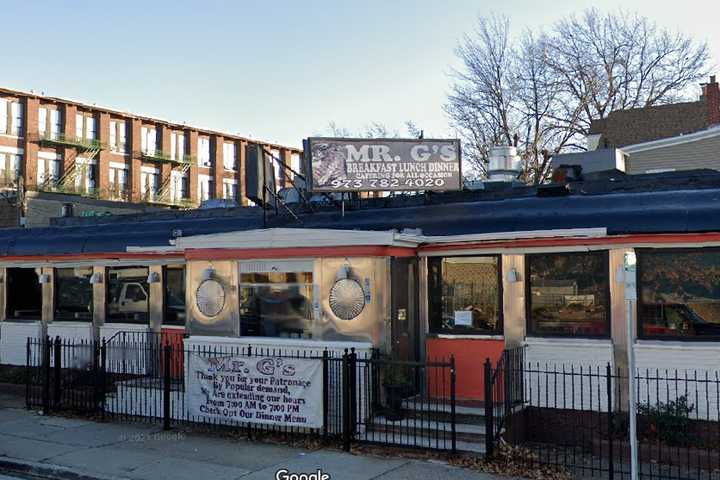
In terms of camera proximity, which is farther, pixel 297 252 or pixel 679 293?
pixel 297 252

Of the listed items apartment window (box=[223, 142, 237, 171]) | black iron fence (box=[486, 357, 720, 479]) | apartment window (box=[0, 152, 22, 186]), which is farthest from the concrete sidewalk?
apartment window (box=[223, 142, 237, 171])

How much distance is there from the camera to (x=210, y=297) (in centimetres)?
1253

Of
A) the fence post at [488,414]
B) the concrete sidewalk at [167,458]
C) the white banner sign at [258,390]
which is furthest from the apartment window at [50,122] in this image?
the fence post at [488,414]

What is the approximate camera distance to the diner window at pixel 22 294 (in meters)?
17.0

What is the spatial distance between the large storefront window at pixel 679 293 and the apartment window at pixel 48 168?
162 feet

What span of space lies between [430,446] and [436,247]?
133 inches

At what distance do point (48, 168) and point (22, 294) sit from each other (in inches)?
1536

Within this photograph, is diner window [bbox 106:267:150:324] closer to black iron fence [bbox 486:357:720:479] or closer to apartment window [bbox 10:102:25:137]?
black iron fence [bbox 486:357:720:479]

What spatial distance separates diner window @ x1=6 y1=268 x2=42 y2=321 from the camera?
1698 centimetres

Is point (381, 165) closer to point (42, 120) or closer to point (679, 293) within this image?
point (679, 293)

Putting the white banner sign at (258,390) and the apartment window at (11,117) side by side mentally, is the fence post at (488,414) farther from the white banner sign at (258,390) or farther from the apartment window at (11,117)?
the apartment window at (11,117)

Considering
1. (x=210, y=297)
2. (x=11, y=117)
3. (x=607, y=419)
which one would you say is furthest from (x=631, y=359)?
(x=11, y=117)

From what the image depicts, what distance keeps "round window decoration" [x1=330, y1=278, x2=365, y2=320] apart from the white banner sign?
106cm

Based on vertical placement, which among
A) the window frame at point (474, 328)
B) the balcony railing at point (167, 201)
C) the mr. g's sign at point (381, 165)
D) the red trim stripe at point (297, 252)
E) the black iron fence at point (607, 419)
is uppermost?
the balcony railing at point (167, 201)
